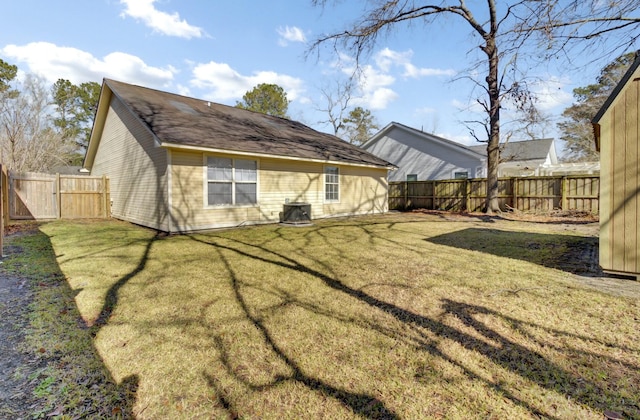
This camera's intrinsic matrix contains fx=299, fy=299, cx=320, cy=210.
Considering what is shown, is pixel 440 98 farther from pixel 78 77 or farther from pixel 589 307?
pixel 78 77

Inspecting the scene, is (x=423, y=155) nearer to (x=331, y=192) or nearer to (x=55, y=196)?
(x=331, y=192)

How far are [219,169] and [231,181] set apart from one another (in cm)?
53

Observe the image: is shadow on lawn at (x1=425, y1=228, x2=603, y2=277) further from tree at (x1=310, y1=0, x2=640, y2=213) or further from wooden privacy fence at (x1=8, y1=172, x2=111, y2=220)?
wooden privacy fence at (x1=8, y1=172, x2=111, y2=220)

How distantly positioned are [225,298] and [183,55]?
14.3 m

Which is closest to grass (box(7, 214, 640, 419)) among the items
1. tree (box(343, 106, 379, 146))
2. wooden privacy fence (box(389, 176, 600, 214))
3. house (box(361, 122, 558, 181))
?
wooden privacy fence (box(389, 176, 600, 214))

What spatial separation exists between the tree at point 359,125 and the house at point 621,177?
29.3 meters

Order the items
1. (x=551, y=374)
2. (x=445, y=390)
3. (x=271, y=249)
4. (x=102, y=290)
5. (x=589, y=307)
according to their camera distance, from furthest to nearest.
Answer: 1. (x=271, y=249)
2. (x=102, y=290)
3. (x=589, y=307)
4. (x=551, y=374)
5. (x=445, y=390)

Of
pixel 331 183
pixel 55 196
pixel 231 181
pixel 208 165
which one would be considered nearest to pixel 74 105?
pixel 55 196

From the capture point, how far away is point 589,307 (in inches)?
129

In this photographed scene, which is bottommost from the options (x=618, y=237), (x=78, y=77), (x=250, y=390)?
(x=250, y=390)

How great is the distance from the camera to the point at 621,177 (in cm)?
405

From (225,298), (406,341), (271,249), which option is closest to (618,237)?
(406,341)

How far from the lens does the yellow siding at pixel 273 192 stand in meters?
8.59

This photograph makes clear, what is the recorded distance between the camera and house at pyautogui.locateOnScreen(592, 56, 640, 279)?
3963mm
